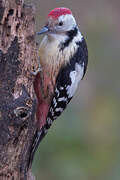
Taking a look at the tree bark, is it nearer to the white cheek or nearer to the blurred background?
the white cheek

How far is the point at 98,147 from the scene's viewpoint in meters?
5.46

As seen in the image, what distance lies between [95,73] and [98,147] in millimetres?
1615

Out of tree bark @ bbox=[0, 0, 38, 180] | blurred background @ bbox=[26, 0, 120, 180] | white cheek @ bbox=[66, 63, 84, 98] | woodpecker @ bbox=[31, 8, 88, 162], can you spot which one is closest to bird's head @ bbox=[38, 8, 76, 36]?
woodpecker @ bbox=[31, 8, 88, 162]

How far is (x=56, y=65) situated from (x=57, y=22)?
0.40 metres

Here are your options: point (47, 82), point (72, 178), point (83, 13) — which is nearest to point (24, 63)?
point (47, 82)

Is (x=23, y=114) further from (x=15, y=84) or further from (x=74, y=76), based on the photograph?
(x=74, y=76)

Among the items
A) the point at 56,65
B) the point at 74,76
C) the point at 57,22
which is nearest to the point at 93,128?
the point at 74,76

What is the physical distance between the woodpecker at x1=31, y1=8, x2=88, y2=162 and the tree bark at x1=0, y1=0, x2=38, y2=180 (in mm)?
484

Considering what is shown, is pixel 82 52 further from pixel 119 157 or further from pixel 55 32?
pixel 119 157

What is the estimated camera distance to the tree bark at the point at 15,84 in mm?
3180

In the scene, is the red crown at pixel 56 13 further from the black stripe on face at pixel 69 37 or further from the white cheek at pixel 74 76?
the white cheek at pixel 74 76

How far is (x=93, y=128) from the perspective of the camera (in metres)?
5.54

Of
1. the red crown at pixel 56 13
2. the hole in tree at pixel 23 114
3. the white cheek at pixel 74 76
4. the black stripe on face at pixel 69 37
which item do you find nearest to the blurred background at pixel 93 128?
the white cheek at pixel 74 76

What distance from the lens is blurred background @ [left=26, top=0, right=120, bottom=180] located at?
17.1ft
